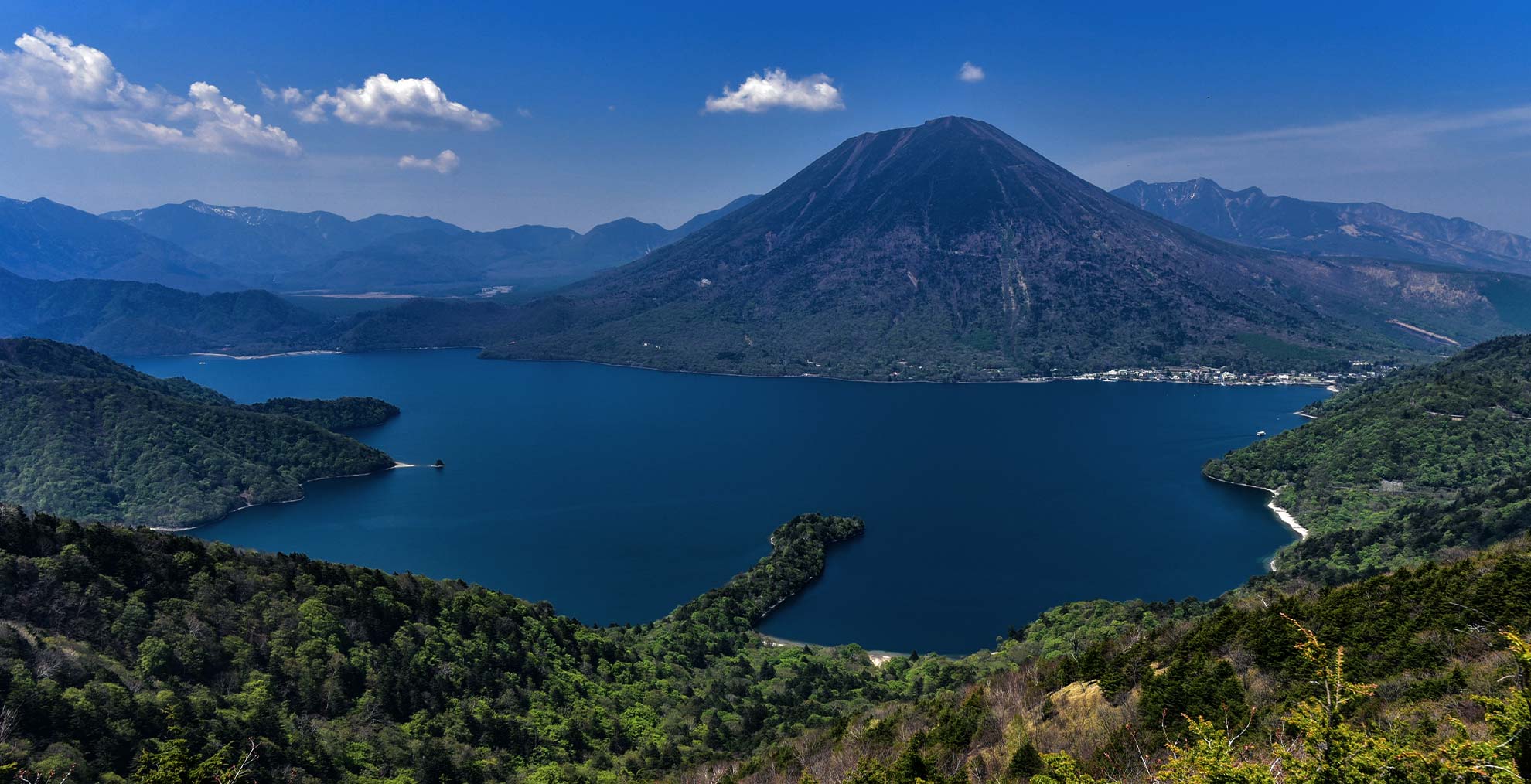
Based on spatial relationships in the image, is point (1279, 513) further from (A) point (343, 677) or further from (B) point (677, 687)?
(A) point (343, 677)

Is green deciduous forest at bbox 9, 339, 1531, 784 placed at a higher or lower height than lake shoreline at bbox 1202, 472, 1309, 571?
higher

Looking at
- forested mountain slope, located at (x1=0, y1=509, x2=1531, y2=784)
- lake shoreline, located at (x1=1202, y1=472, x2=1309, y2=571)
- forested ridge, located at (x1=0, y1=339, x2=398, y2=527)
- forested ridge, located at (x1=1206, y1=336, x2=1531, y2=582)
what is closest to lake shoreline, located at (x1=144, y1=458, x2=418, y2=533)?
forested ridge, located at (x1=0, y1=339, x2=398, y2=527)

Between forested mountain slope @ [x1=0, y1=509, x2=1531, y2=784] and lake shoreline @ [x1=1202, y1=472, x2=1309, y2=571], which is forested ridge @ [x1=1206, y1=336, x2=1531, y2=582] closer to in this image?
lake shoreline @ [x1=1202, y1=472, x2=1309, y2=571]

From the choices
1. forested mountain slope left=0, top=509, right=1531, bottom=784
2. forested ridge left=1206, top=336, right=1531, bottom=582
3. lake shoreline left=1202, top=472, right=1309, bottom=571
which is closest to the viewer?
forested mountain slope left=0, top=509, right=1531, bottom=784

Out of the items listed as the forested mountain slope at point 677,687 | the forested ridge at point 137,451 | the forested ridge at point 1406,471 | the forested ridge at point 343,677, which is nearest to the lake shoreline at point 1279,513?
the forested ridge at point 1406,471

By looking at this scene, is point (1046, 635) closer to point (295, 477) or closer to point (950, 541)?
point (950, 541)

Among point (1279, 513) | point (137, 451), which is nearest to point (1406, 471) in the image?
point (1279, 513)
